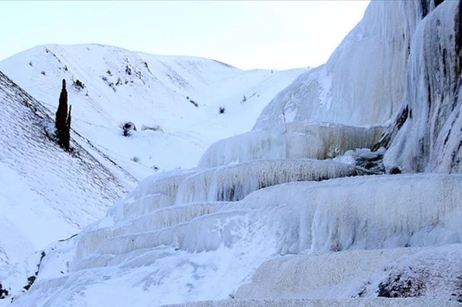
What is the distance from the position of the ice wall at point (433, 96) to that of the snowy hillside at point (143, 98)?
19096mm

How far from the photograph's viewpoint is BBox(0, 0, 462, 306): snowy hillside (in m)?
4.58

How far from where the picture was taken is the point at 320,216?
20.8ft

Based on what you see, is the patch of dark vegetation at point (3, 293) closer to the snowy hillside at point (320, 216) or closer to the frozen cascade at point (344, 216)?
the snowy hillside at point (320, 216)

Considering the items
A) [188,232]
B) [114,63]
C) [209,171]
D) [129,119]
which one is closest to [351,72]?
[209,171]

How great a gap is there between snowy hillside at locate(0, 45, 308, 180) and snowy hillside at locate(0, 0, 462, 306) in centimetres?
1669

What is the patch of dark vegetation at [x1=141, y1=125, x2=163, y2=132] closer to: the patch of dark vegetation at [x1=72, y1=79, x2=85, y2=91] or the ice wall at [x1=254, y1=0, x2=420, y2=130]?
the patch of dark vegetation at [x1=72, y1=79, x2=85, y2=91]

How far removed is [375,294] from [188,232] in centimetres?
379

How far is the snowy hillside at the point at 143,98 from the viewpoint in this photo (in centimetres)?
3272

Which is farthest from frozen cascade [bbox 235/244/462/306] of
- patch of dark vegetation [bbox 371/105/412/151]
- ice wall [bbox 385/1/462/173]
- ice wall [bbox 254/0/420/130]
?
ice wall [bbox 254/0/420/130]

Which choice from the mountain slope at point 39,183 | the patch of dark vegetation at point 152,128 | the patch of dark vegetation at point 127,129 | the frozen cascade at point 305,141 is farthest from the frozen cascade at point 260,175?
the patch of dark vegetation at point 152,128

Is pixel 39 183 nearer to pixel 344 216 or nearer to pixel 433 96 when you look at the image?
pixel 433 96

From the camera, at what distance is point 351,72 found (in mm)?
14094

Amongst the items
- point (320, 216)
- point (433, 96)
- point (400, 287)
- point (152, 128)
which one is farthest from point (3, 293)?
point (152, 128)

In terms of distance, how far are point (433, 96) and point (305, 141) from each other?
99.9 inches
